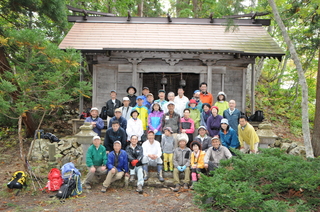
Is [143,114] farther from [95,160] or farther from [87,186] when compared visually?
[87,186]

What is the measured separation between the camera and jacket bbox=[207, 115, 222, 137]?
7145 mm

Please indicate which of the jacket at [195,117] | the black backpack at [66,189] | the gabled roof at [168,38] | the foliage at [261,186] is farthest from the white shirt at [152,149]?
the gabled roof at [168,38]

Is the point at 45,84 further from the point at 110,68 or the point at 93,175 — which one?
the point at 110,68

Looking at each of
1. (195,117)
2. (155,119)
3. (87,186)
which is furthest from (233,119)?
(87,186)

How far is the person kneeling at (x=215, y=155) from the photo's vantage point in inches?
251

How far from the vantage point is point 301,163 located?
4879mm

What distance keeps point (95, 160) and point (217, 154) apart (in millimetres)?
3205

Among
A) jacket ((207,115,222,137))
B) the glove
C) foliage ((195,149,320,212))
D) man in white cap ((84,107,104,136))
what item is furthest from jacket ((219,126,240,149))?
man in white cap ((84,107,104,136))

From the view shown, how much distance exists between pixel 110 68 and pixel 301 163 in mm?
8856

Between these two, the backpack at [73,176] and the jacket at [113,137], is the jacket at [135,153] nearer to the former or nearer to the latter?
the jacket at [113,137]

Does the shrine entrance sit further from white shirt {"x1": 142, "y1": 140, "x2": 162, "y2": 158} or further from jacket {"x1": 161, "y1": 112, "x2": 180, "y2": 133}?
white shirt {"x1": 142, "y1": 140, "x2": 162, "y2": 158}

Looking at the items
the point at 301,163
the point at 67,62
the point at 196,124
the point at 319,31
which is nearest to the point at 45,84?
the point at 67,62

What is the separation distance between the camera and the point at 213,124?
7168 mm

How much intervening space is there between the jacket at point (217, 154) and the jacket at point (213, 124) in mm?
767
